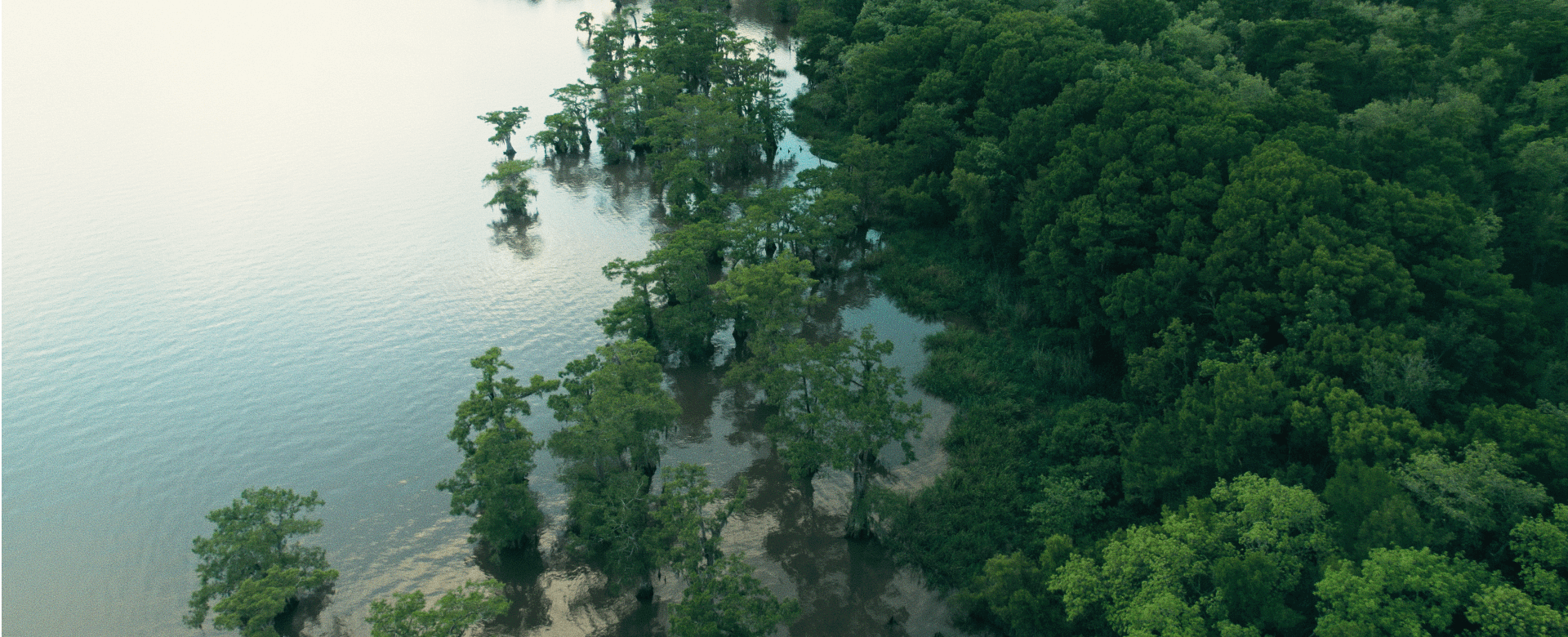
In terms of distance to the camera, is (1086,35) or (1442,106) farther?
(1086,35)

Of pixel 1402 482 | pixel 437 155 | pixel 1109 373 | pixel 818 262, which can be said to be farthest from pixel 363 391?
pixel 1402 482

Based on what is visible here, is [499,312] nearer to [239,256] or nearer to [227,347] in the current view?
[227,347]

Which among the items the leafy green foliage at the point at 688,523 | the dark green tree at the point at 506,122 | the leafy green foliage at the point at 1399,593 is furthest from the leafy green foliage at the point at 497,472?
the dark green tree at the point at 506,122

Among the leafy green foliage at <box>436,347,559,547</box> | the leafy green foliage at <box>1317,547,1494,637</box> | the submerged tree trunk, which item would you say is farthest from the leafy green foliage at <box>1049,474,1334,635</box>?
the leafy green foliage at <box>436,347,559,547</box>

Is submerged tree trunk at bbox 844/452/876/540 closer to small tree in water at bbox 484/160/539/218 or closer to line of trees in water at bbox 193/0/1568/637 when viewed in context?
line of trees in water at bbox 193/0/1568/637

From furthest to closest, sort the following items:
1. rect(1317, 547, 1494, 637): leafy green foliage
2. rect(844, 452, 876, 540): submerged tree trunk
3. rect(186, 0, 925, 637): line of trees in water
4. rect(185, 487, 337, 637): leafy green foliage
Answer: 1. rect(844, 452, 876, 540): submerged tree trunk
2. rect(186, 0, 925, 637): line of trees in water
3. rect(185, 487, 337, 637): leafy green foliage
4. rect(1317, 547, 1494, 637): leafy green foliage

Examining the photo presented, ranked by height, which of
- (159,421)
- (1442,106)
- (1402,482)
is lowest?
(159,421)

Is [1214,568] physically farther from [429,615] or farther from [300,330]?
[300,330]
